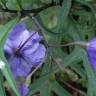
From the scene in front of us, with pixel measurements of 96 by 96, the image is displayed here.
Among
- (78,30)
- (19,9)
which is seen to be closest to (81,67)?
(78,30)

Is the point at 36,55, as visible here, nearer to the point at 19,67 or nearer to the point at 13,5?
the point at 19,67

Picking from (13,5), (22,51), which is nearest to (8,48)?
(22,51)

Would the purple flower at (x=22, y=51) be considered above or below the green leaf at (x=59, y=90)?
above

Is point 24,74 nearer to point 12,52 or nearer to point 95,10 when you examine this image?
point 12,52

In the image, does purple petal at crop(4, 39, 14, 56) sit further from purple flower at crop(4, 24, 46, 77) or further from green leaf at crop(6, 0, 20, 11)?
green leaf at crop(6, 0, 20, 11)

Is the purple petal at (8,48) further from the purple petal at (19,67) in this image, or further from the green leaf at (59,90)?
the green leaf at (59,90)

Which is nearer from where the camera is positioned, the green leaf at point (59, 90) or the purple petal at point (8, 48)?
the purple petal at point (8, 48)

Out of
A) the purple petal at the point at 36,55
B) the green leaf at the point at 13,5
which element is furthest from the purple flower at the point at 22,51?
the green leaf at the point at 13,5

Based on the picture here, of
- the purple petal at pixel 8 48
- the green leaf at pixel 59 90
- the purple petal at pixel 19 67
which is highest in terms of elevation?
the purple petal at pixel 8 48

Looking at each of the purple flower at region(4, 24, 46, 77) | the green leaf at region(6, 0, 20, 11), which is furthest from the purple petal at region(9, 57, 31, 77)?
the green leaf at region(6, 0, 20, 11)
